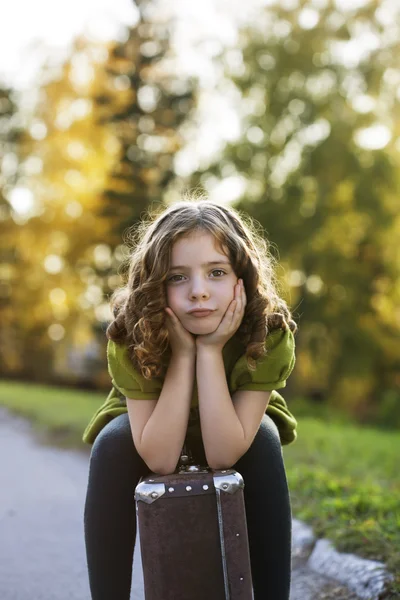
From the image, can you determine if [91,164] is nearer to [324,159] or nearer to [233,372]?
[324,159]

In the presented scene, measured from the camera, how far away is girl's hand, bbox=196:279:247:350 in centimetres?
236

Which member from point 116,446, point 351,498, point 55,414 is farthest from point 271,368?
point 55,414

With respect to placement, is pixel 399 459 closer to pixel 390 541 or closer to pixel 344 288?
pixel 390 541

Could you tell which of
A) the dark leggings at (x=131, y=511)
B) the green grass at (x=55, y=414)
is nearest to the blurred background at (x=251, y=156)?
the green grass at (x=55, y=414)

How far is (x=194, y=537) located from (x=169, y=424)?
31 cm

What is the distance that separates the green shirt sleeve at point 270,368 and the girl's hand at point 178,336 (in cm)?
15

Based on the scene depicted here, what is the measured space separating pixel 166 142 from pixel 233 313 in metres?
20.9

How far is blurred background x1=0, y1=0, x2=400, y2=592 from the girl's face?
17.1m

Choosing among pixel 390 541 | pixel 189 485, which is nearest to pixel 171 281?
pixel 189 485

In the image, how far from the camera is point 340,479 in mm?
5617

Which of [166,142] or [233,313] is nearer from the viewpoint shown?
[233,313]

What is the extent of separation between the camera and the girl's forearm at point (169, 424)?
2.26 metres

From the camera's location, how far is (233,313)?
7.81 ft

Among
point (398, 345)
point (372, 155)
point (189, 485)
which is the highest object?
point (372, 155)
